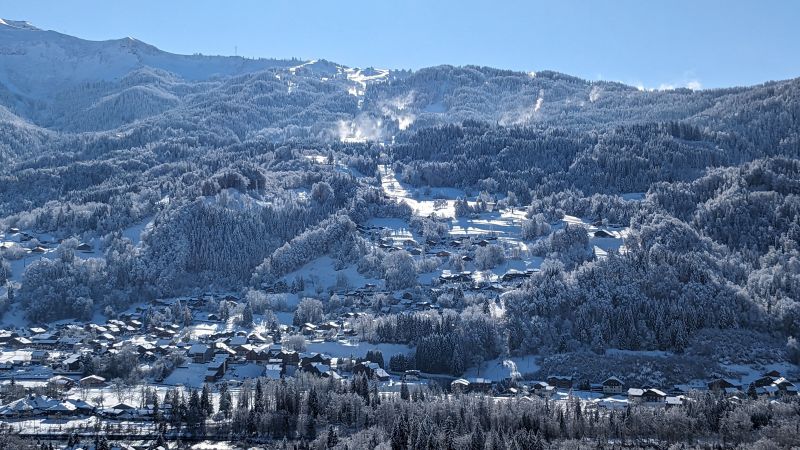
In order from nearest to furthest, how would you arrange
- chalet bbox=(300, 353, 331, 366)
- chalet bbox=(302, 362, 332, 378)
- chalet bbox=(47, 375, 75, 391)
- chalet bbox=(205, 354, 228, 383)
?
chalet bbox=(47, 375, 75, 391)
chalet bbox=(302, 362, 332, 378)
chalet bbox=(205, 354, 228, 383)
chalet bbox=(300, 353, 331, 366)

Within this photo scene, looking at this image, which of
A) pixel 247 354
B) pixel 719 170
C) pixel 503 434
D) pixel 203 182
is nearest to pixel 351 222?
pixel 203 182

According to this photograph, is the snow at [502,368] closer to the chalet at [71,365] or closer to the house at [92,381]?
the house at [92,381]

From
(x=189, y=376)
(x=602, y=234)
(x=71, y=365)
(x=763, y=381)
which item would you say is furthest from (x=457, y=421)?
(x=602, y=234)

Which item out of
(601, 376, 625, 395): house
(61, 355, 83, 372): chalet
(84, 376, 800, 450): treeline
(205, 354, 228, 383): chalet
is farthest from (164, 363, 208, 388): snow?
(601, 376, 625, 395): house

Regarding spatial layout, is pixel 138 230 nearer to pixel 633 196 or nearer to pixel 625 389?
pixel 633 196

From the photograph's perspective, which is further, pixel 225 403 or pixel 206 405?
pixel 225 403

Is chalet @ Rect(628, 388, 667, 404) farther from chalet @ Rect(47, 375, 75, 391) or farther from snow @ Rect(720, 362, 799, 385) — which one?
chalet @ Rect(47, 375, 75, 391)
